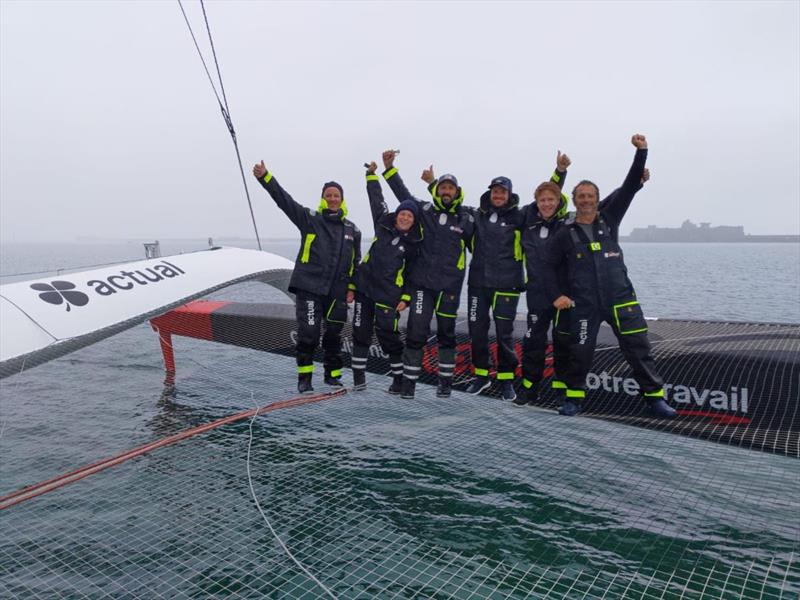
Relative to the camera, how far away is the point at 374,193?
4.75m

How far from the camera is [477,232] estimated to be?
428 cm

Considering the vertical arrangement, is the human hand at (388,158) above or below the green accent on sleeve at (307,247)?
above

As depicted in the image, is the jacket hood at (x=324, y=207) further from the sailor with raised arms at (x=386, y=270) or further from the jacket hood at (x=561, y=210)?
the jacket hood at (x=561, y=210)

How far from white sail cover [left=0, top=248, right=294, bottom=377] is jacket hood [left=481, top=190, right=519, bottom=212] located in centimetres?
286

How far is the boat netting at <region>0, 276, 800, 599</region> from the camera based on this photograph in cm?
340

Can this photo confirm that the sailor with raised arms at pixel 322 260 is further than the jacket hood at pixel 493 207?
Yes

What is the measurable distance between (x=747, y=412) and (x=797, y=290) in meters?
29.6

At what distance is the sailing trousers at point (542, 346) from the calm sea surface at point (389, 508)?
41.6 inches

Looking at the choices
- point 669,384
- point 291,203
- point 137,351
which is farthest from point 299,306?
point 137,351

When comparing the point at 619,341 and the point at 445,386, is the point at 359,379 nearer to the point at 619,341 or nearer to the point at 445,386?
the point at 445,386

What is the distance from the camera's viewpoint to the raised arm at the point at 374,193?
4.73m

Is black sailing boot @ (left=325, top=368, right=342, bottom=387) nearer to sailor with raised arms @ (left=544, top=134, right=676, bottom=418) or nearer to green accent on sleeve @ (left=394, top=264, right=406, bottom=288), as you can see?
green accent on sleeve @ (left=394, top=264, right=406, bottom=288)

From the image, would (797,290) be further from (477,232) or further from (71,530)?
(71,530)

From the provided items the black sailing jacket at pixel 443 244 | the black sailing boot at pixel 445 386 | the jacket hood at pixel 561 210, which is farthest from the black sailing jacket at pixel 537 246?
the black sailing boot at pixel 445 386
